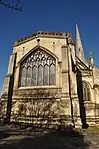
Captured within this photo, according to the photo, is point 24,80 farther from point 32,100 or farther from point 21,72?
point 32,100

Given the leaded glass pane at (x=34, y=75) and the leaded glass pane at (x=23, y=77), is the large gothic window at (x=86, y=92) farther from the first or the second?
the leaded glass pane at (x=23, y=77)

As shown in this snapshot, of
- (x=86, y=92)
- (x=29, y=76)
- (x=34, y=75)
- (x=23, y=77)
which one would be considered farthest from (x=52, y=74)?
(x=86, y=92)

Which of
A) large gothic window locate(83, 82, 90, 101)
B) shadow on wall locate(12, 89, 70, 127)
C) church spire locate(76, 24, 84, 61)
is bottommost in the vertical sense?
shadow on wall locate(12, 89, 70, 127)

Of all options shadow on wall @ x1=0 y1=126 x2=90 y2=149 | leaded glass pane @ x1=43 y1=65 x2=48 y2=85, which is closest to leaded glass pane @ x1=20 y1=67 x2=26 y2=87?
leaded glass pane @ x1=43 y1=65 x2=48 y2=85

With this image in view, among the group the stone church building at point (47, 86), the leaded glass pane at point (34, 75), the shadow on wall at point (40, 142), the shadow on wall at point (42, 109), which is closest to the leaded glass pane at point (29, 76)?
the stone church building at point (47, 86)

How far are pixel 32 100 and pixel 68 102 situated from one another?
458 cm

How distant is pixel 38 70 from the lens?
63.2 ft

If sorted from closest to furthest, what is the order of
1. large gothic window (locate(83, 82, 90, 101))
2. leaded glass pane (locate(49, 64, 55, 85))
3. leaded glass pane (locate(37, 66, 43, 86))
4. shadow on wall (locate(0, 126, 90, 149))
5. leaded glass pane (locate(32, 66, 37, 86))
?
shadow on wall (locate(0, 126, 90, 149))
leaded glass pane (locate(49, 64, 55, 85))
leaded glass pane (locate(37, 66, 43, 86))
leaded glass pane (locate(32, 66, 37, 86))
large gothic window (locate(83, 82, 90, 101))

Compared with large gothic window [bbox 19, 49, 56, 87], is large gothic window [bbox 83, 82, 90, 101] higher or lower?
lower

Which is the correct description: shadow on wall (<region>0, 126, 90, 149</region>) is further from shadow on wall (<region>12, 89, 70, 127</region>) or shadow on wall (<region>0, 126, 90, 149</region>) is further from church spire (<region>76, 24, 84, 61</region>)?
church spire (<region>76, 24, 84, 61</region>)

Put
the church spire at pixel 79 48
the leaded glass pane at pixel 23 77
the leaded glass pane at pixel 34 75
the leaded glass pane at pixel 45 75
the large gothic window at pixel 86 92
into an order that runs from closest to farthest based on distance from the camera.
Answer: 1. the leaded glass pane at pixel 45 75
2. the leaded glass pane at pixel 34 75
3. the leaded glass pane at pixel 23 77
4. the large gothic window at pixel 86 92
5. the church spire at pixel 79 48

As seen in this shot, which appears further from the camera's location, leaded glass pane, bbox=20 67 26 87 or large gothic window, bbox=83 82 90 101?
large gothic window, bbox=83 82 90 101

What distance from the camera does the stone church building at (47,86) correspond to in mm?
16141

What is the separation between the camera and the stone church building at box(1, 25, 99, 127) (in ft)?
53.0
